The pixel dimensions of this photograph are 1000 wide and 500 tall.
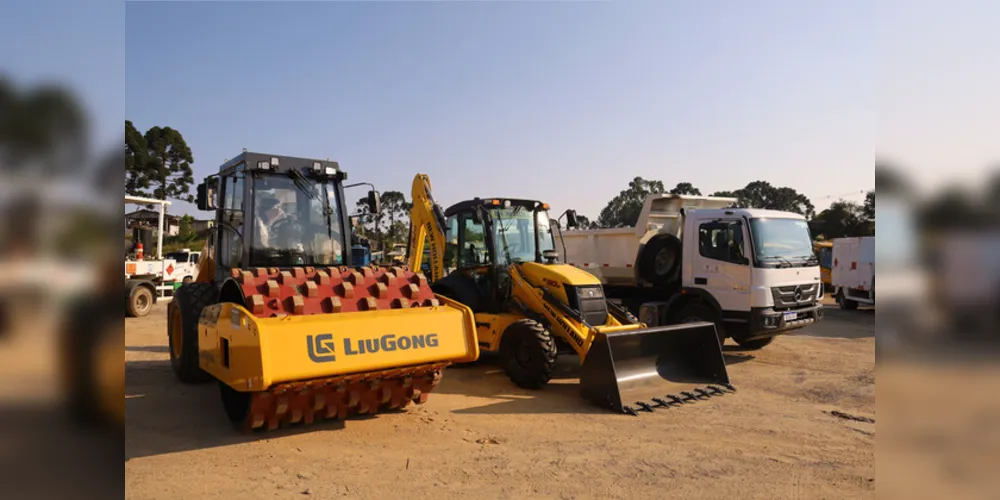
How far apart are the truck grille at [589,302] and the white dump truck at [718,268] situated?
5.47 ft

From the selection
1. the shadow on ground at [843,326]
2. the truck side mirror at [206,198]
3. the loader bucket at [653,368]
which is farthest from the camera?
the shadow on ground at [843,326]

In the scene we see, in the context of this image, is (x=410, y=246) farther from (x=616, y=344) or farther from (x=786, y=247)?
(x=786, y=247)

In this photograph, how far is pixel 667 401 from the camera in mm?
6969

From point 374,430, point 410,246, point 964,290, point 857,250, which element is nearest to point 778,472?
point 374,430

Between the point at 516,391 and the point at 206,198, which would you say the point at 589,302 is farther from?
the point at 206,198

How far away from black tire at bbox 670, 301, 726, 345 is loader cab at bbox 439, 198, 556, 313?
2696 millimetres

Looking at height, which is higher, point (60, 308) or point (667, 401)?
point (60, 308)

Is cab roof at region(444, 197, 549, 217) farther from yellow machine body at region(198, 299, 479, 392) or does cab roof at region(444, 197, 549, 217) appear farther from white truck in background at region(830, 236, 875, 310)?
white truck in background at region(830, 236, 875, 310)

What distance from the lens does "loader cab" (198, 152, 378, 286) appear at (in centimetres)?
646

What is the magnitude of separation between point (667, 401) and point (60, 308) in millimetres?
6753

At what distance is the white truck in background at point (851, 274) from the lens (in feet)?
55.5

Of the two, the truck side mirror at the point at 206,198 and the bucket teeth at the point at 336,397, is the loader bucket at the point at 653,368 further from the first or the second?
the truck side mirror at the point at 206,198

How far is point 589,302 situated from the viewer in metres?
7.92

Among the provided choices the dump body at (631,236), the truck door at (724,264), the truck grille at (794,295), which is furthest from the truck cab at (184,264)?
the truck grille at (794,295)
